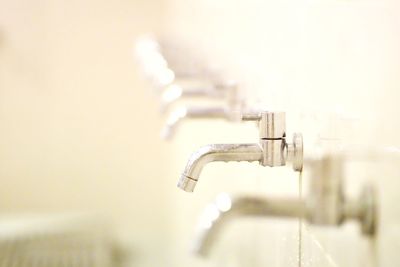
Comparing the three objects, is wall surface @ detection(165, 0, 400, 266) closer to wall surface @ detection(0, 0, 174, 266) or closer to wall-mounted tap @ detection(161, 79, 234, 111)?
wall-mounted tap @ detection(161, 79, 234, 111)

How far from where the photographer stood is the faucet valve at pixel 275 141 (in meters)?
0.45

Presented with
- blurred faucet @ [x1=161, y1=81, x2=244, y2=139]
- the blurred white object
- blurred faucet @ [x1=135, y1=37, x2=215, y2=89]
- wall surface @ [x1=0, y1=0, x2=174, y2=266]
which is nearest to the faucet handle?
blurred faucet @ [x1=161, y1=81, x2=244, y2=139]

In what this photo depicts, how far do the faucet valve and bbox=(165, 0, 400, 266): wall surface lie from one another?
42mm

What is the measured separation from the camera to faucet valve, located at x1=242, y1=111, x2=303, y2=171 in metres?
0.45

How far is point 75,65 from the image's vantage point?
7.70ft

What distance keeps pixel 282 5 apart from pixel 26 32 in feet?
6.07

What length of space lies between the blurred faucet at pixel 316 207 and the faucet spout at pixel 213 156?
2.6 inches

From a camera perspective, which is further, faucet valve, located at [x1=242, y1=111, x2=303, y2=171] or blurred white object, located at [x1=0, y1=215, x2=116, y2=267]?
blurred white object, located at [x1=0, y1=215, x2=116, y2=267]

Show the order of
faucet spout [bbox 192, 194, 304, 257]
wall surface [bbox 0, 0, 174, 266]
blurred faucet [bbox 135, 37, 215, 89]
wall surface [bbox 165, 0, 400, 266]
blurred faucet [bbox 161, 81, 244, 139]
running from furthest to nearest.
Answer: wall surface [bbox 0, 0, 174, 266] → blurred faucet [bbox 135, 37, 215, 89] → blurred faucet [bbox 161, 81, 244, 139] → faucet spout [bbox 192, 194, 304, 257] → wall surface [bbox 165, 0, 400, 266]

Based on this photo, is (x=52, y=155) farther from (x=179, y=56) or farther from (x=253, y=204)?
(x=253, y=204)

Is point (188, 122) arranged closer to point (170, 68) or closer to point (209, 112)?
point (170, 68)

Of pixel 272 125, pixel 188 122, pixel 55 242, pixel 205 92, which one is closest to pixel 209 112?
pixel 205 92

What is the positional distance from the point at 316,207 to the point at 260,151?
0.08 meters

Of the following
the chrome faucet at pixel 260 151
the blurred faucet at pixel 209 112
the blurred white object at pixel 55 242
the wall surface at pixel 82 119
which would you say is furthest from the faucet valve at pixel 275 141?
the wall surface at pixel 82 119
